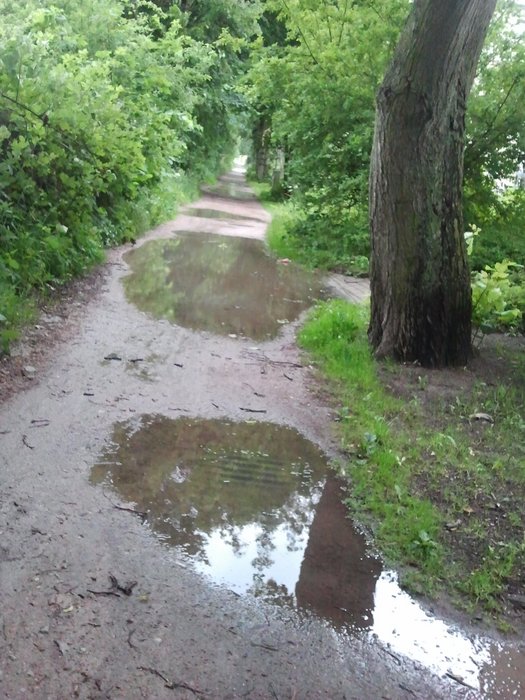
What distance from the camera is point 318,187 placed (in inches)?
546

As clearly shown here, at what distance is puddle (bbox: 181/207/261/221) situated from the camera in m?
21.3

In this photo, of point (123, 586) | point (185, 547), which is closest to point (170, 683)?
point (123, 586)

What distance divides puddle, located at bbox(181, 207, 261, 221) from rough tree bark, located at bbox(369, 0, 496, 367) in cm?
1446

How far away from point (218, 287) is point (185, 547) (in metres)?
Result: 7.08

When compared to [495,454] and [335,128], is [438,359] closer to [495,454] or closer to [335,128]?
[495,454]

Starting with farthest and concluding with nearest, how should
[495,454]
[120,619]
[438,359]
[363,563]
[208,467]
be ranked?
[438,359]
[495,454]
[208,467]
[363,563]
[120,619]

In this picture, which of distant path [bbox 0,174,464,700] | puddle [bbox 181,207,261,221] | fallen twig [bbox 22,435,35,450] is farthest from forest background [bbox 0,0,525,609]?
puddle [bbox 181,207,261,221]

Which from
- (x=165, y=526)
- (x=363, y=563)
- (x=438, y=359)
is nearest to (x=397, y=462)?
(x=363, y=563)

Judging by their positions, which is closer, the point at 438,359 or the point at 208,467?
the point at 208,467

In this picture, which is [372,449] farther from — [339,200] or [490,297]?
[339,200]

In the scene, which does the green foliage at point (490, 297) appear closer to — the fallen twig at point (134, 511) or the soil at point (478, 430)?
the soil at point (478, 430)

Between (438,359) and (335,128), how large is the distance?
296 inches

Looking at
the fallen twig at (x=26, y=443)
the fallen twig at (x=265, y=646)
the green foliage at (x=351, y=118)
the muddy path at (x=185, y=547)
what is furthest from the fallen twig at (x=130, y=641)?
the green foliage at (x=351, y=118)

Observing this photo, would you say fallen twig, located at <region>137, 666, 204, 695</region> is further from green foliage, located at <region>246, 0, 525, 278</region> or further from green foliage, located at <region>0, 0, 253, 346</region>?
green foliage, located at <region>246, 0, 525, 278</region>
